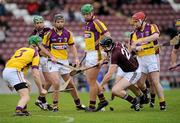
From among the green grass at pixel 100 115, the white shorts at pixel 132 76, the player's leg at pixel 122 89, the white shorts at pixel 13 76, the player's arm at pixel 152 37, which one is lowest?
the green grass at pixel 100 115

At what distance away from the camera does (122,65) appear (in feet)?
53.8

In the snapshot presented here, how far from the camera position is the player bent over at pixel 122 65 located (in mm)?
16125

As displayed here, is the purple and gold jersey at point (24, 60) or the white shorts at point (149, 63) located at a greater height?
the purple and gold jersey at point (24, 60)

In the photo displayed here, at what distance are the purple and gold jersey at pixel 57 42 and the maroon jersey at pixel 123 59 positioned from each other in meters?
1.71

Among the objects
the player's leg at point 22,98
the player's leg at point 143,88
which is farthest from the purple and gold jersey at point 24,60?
the player's leg at point 143,88

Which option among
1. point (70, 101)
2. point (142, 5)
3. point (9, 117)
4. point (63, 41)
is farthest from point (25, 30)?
Result: point (9, 117)

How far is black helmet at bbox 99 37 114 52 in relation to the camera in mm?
16047

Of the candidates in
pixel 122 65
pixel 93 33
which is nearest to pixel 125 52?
pixel 122 65

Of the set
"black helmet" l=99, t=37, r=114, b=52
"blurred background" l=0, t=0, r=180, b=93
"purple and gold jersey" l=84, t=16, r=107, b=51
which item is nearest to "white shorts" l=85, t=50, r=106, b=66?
"purple and gold jersey" l=84, t=16, r=107, b=51

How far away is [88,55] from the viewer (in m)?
17.0

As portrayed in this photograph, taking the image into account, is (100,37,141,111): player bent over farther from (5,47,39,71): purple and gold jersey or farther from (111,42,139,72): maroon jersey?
(5,47,39,71): purple and gold jersey

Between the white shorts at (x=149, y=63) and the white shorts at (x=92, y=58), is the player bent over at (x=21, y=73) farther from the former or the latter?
the white shorts at (x=149, y=63)

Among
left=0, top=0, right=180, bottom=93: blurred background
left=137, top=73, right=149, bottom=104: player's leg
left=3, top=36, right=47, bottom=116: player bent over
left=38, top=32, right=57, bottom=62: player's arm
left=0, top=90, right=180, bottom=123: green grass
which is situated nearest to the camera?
left=0, top=90, right=180, bottom=123: green grass

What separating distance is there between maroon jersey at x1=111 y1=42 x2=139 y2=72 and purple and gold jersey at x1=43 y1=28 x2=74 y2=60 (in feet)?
5.60
